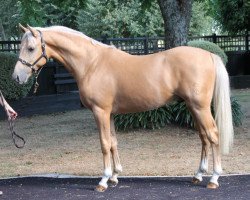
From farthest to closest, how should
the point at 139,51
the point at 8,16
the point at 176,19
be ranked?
the point at 8,16
the point at 139,51
the point at 176,19

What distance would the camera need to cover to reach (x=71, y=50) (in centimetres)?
626

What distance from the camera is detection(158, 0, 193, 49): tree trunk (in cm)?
1073

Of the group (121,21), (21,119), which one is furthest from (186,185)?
(121,21)

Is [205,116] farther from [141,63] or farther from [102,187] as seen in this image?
[102,187]

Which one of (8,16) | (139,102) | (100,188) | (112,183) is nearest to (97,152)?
(112,183)

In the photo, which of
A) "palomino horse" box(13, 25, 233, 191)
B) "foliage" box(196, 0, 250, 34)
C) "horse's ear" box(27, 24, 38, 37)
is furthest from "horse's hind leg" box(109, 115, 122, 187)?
"foliage" box(196, 0, 250, 34)

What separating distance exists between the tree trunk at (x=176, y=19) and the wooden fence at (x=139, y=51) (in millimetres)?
5905

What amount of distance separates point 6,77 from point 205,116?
919 cm

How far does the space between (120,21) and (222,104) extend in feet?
86.4

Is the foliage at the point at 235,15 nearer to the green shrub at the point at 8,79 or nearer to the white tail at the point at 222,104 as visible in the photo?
the green shrub at the point at 8,79

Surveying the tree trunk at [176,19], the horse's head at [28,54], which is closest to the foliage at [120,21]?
the tree trunk at [176,19]

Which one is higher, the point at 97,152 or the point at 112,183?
the point at 112,183

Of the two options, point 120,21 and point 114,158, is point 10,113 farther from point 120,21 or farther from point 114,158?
point 120,21

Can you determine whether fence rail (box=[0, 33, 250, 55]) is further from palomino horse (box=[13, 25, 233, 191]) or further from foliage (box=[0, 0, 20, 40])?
foliage (box=[0, 0, 20, 40])
